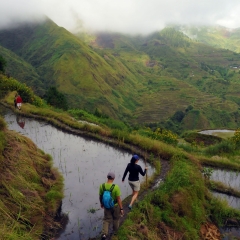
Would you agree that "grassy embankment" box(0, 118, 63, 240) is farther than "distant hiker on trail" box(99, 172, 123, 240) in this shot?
Yes

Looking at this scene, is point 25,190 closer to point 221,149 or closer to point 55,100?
point 221,149

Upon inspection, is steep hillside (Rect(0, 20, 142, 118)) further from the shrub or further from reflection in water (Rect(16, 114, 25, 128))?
the shrub

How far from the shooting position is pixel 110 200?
8898 mm

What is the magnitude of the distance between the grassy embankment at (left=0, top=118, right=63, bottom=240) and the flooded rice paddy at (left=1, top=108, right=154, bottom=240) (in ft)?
2.40

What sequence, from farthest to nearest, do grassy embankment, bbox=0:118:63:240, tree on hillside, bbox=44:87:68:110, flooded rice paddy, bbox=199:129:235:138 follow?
tree on hillside, bbox=44:87:68:110, flooded rice paddy, bbox=199:129:235:138, grassy embankment, bbox=0:118:63:240

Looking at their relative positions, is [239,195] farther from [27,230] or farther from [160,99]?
[160,99]

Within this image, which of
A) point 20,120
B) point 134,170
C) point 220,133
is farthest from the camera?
point 220,133

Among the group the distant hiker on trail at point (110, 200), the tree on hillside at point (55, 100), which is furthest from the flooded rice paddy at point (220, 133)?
the distant hiker on trail at point (110, 200)

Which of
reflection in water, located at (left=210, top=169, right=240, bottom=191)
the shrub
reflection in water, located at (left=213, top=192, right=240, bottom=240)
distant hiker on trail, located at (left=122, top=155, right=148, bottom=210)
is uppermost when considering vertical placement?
distant hiker on trail, located at (left=122, top=155, right=148, bottom=210)

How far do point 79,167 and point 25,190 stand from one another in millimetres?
4924

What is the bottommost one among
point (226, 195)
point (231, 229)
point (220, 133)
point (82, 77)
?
point (231, 229)

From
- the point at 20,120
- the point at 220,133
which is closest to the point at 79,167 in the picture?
the point at 20,120

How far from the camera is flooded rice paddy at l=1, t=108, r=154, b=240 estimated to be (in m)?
10.9

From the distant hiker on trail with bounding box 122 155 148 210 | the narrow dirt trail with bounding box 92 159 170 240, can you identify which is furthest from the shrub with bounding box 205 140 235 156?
the distant hiker on trail with bounding box 122 155 148 210
